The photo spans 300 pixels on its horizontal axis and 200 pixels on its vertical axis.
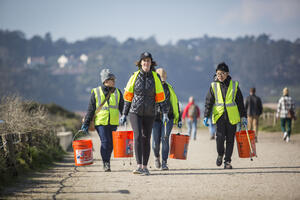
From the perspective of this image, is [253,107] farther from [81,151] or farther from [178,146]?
[81,151]

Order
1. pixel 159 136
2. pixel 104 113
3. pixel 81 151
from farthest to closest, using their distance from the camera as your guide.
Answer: pixel 159 136 → pixel 104 113 → pixel 81 151

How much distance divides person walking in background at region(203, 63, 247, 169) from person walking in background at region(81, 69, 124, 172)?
5.61 feet

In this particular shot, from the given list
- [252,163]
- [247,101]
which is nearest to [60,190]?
[252,163]

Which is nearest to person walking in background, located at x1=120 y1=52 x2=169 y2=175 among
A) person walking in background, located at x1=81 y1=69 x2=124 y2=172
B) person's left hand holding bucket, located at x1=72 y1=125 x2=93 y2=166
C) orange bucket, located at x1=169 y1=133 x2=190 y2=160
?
person walking in background, located at x1=81 y1=69 x2=124 y2=172

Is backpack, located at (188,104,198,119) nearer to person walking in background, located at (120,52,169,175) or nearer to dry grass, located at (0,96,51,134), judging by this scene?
dry grass, located at (0,96,51,134)

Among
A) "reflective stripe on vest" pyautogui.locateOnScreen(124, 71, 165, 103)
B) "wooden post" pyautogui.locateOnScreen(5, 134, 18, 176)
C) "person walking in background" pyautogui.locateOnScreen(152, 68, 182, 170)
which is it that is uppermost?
"reflective stripe on vest" pyautogui.locateOnScreen(124, 71, 165, 103)

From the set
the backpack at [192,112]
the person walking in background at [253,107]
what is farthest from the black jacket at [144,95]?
the backpack at [192,112]

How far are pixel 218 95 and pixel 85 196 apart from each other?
3.65m

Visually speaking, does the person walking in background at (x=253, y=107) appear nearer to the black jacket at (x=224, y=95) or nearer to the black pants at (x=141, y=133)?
the black jacket at (x=224, y=95)

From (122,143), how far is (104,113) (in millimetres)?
721

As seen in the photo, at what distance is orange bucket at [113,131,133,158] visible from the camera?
8.77 meters

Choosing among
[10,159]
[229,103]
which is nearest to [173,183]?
[229,103]

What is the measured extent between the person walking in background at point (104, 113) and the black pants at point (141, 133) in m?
0.74

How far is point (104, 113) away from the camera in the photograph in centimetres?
917
